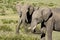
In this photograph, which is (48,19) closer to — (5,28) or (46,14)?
(46,14)

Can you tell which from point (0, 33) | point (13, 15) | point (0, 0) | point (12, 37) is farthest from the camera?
point (0, 0)

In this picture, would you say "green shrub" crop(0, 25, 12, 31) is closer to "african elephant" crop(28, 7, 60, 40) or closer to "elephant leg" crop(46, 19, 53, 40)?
"african elephant" crop(28, 7, 60, 40)

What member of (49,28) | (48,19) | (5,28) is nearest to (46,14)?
(48,19)

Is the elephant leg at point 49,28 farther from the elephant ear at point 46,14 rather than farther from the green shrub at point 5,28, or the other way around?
the green shrub at point 5,28

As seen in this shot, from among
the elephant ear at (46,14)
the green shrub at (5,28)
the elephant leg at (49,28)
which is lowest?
the green shrub at (5,28)

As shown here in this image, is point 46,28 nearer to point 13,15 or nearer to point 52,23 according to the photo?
point 52,23

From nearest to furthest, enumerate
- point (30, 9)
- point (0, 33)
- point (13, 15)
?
point (0, 33)
point (30, 9)
point (13, 15)

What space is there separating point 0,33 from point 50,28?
246cm

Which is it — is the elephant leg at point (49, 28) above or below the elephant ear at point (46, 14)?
below

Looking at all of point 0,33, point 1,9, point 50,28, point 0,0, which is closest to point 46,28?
point 50,28

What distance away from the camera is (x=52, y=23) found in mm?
10500

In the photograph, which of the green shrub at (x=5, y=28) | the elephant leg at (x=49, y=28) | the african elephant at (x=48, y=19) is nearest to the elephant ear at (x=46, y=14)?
the african elephant at (x=48, y=19)

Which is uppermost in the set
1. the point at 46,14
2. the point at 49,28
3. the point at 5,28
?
the point at 46,14

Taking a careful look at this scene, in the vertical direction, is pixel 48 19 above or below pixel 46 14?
below
